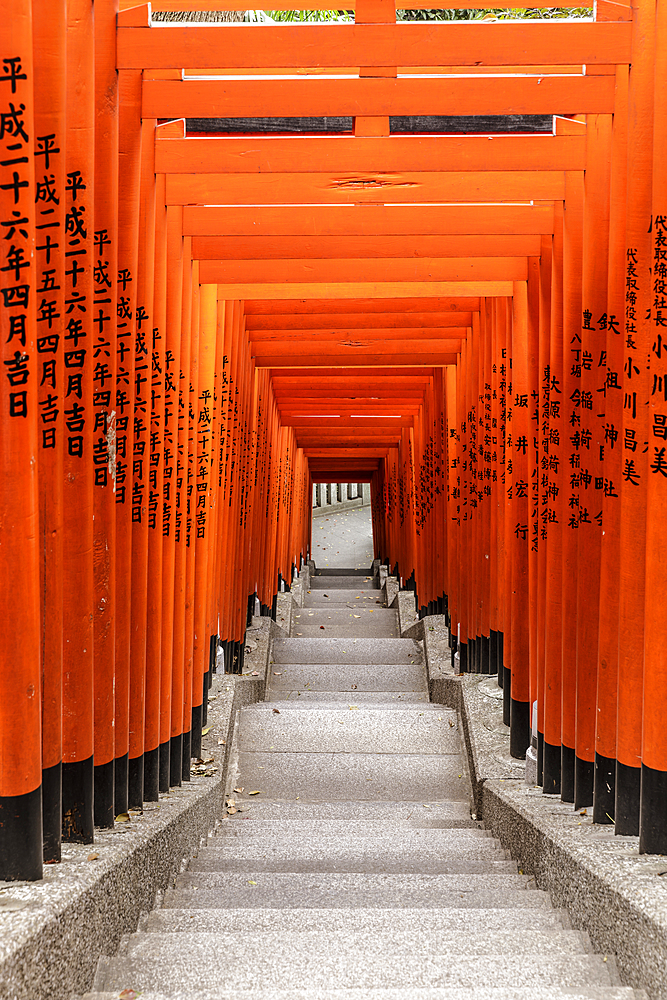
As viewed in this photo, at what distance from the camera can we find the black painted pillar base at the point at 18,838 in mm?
2676

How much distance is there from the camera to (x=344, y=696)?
900cm

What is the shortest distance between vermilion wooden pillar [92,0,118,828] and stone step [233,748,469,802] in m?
3.12

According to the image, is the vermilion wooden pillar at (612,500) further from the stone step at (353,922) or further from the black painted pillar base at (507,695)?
the black painted pillar base at (507,695)

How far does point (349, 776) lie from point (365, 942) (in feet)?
12.8

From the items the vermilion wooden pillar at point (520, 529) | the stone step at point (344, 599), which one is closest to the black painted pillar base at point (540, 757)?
the vermilion wooden pillar at point (520, 529)

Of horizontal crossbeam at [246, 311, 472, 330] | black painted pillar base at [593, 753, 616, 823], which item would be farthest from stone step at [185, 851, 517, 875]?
horizontal crossbeam at [246, 311, 472, 330]

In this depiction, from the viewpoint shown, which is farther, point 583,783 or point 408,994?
point 583,783

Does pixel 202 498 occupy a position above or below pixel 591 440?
below

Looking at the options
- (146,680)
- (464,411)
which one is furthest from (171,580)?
(464,411)

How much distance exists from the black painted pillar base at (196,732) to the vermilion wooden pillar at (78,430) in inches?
88.6

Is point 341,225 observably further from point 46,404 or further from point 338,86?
point 46,404

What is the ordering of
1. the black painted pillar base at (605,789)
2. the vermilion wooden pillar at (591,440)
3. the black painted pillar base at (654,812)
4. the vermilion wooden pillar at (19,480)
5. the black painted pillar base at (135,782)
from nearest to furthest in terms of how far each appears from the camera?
the vermilion wooden pillar at (19,480) < the black painted pillar base at (654,812) < the black painted pillar base at (605,789) < the vermilion wooden pillar at (591,440) < the black painted pillar base at (135,782)

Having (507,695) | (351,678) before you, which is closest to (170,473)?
(507,695)

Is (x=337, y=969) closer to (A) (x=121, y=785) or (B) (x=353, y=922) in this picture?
(B) (x=353, y=922)
